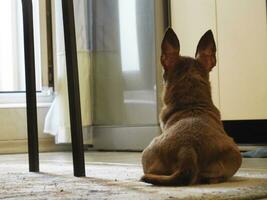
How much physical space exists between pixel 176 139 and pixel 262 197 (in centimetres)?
27

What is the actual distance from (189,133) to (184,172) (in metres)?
0.11

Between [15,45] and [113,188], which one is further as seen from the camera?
[15,45]

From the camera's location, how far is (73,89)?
1.59 metres

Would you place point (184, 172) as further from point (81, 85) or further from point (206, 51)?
point (81, 85)

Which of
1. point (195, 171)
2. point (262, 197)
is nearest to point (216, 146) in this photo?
point (195, 171)

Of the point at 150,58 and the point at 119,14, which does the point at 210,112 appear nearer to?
the point at 150,58

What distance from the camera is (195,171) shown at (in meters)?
1.33

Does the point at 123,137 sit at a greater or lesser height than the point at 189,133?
lesser

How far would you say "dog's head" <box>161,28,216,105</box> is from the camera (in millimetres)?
1536

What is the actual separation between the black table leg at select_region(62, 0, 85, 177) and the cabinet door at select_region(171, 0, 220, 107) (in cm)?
133

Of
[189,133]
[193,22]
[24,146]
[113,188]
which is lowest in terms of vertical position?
[24,146]

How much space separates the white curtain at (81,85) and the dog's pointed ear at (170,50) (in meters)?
1.83

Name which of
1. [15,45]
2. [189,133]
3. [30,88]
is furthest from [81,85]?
[189,133]

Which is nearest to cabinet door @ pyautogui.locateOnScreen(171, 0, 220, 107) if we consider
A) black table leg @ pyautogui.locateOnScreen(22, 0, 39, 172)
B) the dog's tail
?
black table leg @ pyautogui.locateOnScreen(22, 0, 39, 172)
